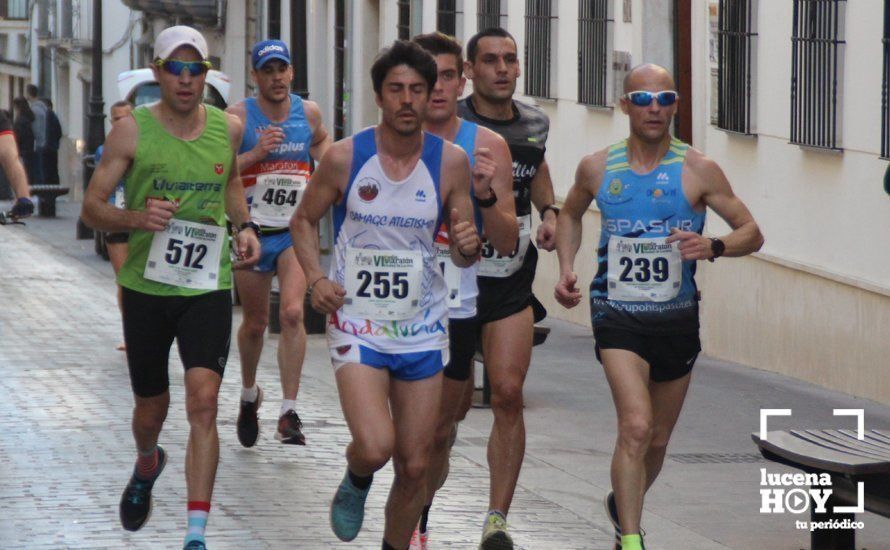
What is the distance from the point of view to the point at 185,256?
7.78 metres

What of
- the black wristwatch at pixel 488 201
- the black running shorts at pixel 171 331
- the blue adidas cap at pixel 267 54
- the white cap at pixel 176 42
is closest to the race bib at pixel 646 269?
the black wristwatch at pixel 488 201

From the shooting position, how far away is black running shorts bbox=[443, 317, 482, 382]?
7812 mm

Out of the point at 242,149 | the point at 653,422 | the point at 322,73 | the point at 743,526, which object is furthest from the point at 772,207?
the point at 322,73

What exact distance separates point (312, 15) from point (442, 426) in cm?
2368

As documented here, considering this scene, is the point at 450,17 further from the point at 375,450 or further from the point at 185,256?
the point at 375,450

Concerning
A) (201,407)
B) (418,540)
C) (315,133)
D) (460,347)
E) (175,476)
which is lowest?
(175,476)

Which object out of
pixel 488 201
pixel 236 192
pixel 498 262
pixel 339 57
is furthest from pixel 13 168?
pixel 339 57

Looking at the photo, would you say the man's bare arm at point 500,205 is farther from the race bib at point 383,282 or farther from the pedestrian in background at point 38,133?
the pedestrian in background at point 38,133

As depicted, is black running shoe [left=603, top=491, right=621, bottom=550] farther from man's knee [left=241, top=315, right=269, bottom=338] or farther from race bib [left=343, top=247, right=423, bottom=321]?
man's knee [left=241, top=315, right=269, bottom=338]

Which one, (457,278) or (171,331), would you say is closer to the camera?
(457,278)

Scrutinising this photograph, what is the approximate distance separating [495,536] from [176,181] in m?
1.87

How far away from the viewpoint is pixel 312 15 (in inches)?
1216

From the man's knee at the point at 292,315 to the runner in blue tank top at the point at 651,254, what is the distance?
3055 millimetres

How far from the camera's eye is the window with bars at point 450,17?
77.1 ft
